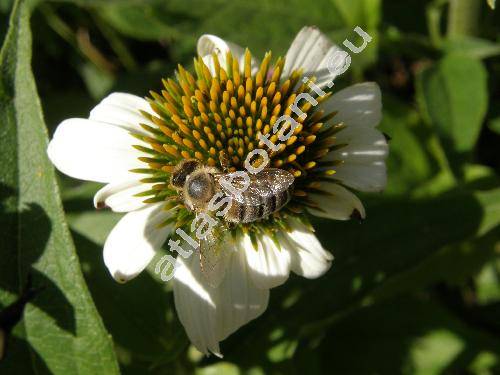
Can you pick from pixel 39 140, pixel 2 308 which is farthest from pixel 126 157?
pixel 2 308

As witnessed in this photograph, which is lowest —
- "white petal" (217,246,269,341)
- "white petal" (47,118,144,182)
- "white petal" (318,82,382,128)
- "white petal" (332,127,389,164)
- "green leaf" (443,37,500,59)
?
"green leaf" (443,37,500,59)

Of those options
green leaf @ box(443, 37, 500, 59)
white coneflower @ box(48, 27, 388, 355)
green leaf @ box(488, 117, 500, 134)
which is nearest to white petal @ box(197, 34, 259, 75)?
white coneflower @ box(48, 27, 388, 355)

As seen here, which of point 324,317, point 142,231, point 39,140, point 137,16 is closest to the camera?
point 39,140

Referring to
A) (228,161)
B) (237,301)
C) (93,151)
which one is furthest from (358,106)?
(93,151)

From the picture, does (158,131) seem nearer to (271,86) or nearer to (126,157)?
(126,157)

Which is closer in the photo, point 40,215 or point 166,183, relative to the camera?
point 40,215

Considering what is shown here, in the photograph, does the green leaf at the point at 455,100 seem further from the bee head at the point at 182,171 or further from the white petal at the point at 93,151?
the white petal at the point at 93,151

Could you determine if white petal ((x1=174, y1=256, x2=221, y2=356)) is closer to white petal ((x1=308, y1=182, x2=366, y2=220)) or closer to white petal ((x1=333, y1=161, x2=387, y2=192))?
white petal ((x1=308, y1=182, x2=366, y2=220))
